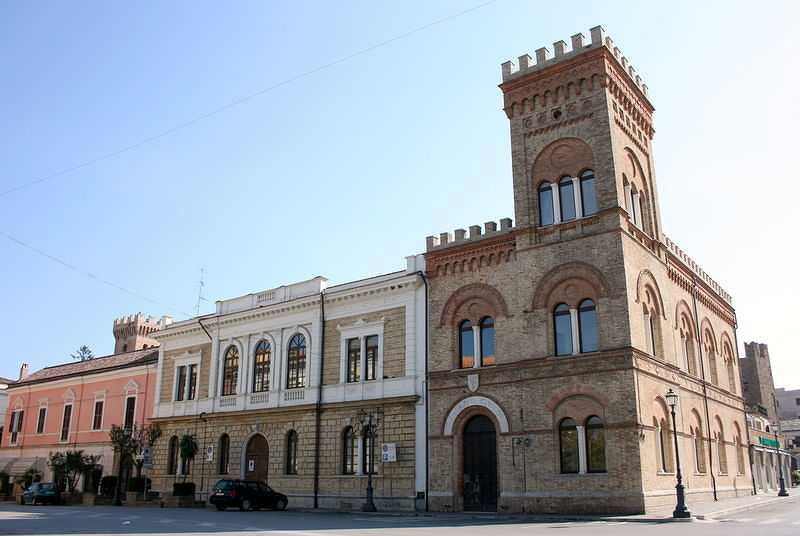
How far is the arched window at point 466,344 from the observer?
93.2ft

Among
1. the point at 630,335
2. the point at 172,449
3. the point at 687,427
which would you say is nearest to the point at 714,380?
the point at 687,427

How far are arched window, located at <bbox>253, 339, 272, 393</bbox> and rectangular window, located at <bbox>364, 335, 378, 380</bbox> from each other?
6639 mm

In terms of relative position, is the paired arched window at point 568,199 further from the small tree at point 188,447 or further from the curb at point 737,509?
the small tree at point 188,447

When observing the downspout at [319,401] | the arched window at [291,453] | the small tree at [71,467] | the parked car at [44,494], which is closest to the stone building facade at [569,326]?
the downspout at [319,401]

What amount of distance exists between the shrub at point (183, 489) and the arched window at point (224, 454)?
5.31ft

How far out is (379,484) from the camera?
29312mm

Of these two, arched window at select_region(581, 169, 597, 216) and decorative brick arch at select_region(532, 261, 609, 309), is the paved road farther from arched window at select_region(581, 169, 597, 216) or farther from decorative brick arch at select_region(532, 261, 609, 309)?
arched window at select_region(581, 169, 597, 216)

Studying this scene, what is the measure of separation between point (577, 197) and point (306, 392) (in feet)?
51.9

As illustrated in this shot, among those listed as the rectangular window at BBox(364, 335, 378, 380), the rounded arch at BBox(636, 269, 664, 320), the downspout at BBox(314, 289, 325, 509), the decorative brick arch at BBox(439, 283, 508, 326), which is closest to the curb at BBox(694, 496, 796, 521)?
the rounded arch at BBox(636, 269, 664, 320)

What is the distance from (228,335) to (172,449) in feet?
24.0

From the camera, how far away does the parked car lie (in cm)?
3753

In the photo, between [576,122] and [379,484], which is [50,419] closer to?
[379,484]

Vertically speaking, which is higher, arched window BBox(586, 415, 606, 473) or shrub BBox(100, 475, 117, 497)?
arched window BBox(586, 415, 606, 473)

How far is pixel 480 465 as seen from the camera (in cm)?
2691
